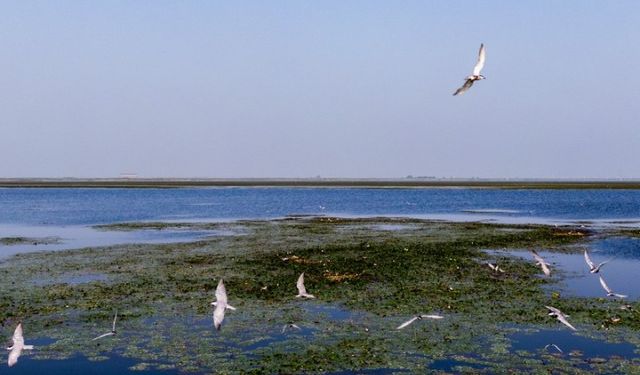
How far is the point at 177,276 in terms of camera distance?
1160 inches

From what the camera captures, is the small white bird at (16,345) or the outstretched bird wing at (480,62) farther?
the outstretched bird wing at (480,62)

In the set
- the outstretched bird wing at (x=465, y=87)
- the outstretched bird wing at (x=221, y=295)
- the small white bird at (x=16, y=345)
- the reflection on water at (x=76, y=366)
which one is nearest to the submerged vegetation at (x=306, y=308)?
the reflection on water at (x=76, y=366)

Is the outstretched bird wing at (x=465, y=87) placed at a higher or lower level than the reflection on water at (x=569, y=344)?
higher

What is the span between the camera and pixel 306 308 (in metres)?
22.3

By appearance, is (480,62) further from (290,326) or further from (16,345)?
(16,345)

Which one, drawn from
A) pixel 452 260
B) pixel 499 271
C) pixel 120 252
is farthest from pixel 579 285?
pixel 120 252

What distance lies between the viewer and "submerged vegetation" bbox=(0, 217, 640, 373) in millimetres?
16266

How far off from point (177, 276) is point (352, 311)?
460 inches

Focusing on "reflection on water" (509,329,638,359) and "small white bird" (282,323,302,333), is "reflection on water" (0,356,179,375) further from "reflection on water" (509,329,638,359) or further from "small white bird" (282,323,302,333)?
"reflection on water" (509,329,638,359)

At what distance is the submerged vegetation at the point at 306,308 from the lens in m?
16.3

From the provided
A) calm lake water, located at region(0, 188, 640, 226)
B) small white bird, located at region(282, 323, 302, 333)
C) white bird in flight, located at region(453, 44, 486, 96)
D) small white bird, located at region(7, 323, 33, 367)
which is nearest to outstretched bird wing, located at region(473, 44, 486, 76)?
→ white bird in flight, located at region(453, 44, 486, 96)

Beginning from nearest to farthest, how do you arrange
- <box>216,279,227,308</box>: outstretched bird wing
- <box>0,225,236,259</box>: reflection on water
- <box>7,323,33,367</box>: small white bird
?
1. <box>7,323,33,367</box>: small white bird
2. <box>216,279,227,308</box>: outstretched bird wing
3. <box>0,225,236,259</box>: reflection on water

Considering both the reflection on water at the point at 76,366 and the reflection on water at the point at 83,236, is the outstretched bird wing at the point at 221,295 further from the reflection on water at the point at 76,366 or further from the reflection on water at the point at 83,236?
the reflection on water at the point at 83,236

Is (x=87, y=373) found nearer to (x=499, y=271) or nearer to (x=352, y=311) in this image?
(x=352, y=311)
